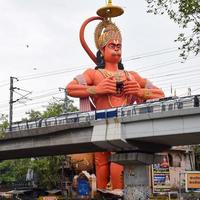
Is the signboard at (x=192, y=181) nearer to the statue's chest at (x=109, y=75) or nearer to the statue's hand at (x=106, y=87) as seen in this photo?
the statue's hand at (x=106, y=87)

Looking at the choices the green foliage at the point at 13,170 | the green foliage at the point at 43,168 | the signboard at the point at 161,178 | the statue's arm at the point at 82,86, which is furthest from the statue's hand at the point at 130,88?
the green foliage at the point at 13,170

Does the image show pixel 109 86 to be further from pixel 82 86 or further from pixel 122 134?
pixel 122 134

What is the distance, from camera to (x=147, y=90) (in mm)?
50031

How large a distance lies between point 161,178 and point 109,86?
554 inches

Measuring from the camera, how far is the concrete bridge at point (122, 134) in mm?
33438

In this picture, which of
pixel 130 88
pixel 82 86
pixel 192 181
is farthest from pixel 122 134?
pixel 82 86

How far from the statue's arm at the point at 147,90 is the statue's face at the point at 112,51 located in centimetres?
253

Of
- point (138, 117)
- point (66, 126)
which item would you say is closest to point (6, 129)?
point (66, 126)

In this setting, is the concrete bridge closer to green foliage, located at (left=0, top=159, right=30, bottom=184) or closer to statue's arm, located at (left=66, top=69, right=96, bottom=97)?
statue's arm, located at (left=66, top=69, right=96, bottom=97)

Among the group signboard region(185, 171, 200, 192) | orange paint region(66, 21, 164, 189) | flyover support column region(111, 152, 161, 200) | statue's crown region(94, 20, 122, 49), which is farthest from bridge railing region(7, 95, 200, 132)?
statue's crown region(94, 20, 122, 49)

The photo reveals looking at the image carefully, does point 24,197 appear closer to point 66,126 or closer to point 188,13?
point 66,126

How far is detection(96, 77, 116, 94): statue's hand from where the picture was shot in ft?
155

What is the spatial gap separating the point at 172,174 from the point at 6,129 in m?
25.7

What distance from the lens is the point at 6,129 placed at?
46.8 m
